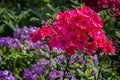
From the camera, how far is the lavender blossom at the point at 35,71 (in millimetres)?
3998

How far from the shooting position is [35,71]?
4.03 meters

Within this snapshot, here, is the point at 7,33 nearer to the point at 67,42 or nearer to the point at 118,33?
the point at 118,33

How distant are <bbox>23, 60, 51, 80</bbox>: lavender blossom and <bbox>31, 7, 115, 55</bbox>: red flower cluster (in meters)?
0.81

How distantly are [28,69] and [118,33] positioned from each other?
63.4 inches

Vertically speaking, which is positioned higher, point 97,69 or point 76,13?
point 76,13

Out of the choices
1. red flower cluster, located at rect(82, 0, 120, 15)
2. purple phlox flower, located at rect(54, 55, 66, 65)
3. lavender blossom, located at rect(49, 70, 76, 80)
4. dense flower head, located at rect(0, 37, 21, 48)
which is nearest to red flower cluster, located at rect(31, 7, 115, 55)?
lavender blossom, located at rect(49, 70, 76, 80)

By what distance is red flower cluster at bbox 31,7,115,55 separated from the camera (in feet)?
10.3

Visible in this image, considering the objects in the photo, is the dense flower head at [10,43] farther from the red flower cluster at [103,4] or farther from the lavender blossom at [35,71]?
the red flower cluster at [103,4]

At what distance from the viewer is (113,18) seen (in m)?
5.52

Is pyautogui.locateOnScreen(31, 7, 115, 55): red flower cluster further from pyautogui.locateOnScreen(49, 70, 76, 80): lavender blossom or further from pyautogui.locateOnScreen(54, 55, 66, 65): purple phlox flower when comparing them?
pyautogui.locateOnScreen(54, 55, 66, 65): purple phlox flower

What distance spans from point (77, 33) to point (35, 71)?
3.43 feet

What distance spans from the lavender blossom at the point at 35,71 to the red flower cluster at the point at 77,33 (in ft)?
2.67

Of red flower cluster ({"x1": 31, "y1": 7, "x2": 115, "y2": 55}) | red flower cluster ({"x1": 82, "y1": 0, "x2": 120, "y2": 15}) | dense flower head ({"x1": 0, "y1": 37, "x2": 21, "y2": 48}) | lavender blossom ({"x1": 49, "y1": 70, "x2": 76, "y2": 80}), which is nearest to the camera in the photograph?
red flower cluster ({"x1": 31, "y1": 7, "x2": 115, "y2": 55})

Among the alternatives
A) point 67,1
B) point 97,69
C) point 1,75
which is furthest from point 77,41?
point 67,1
